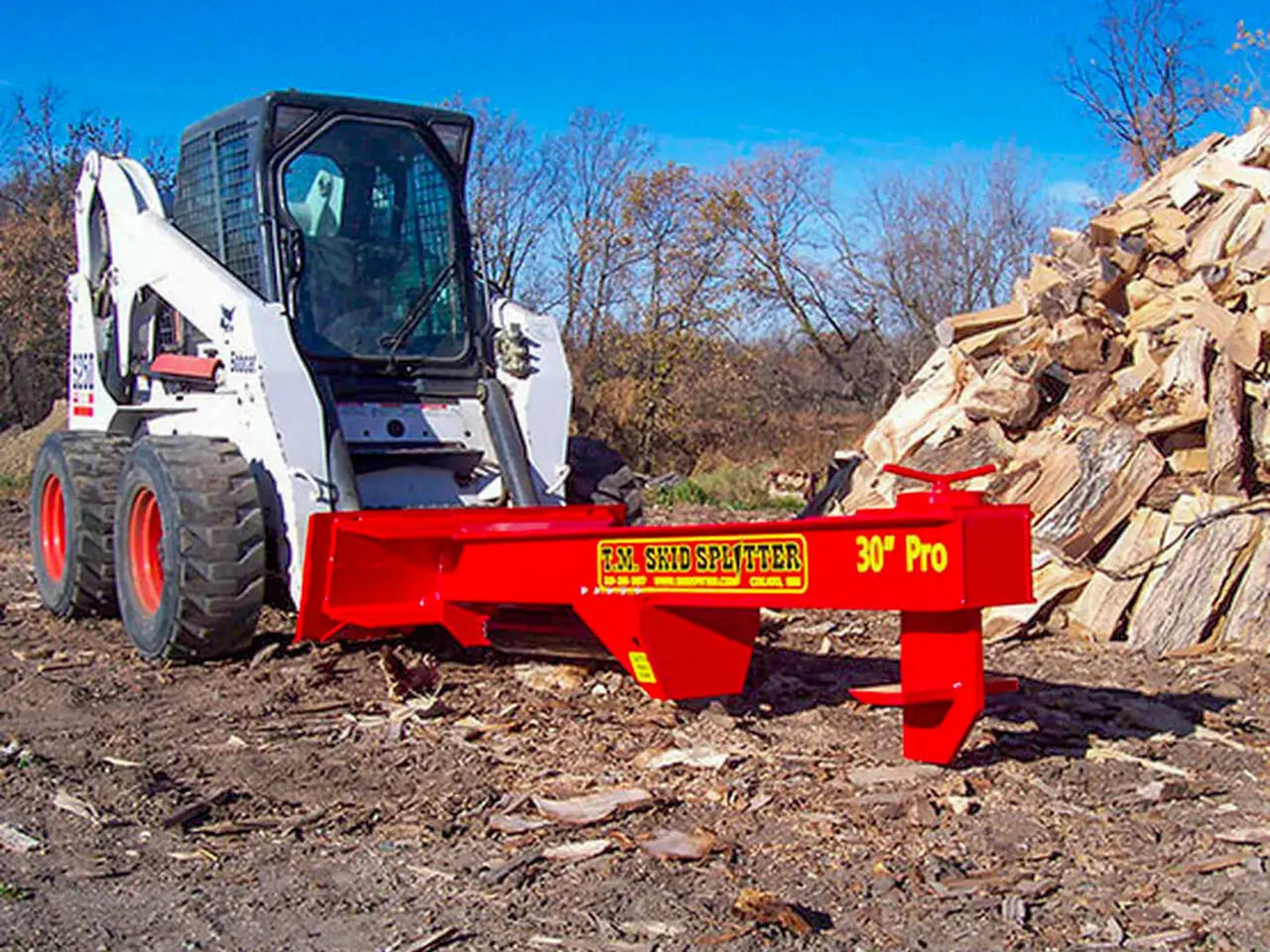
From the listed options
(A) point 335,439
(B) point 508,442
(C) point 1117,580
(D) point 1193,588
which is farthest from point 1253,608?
(A) point 335,439

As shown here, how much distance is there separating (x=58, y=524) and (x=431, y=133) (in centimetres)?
329

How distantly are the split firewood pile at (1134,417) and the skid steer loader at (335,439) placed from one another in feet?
7.90

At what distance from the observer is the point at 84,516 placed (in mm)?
7652

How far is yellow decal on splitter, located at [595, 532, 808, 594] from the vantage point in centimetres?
462

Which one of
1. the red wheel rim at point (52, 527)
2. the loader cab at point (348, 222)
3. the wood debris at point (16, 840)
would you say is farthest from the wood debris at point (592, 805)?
the red wheel rim at point (52, 527)

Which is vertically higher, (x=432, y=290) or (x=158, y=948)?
(x=432, y=290)

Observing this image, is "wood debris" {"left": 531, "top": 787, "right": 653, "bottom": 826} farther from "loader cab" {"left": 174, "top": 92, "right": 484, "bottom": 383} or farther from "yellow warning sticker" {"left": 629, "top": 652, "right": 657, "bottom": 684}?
"loader cab" {"left": 174, "top": 92, "right": 484, "bottom": 383}

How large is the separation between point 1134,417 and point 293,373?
469 cm

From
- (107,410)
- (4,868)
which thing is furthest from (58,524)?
(4,868)

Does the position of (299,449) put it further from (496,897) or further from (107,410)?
(496,897)

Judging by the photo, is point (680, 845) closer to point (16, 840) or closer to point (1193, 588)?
point (16, 840)

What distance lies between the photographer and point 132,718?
5.86 meters

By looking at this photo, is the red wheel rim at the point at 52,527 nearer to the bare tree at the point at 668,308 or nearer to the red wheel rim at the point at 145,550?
the red wheel rim at the point at 145,550

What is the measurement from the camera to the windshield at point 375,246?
6.98m
